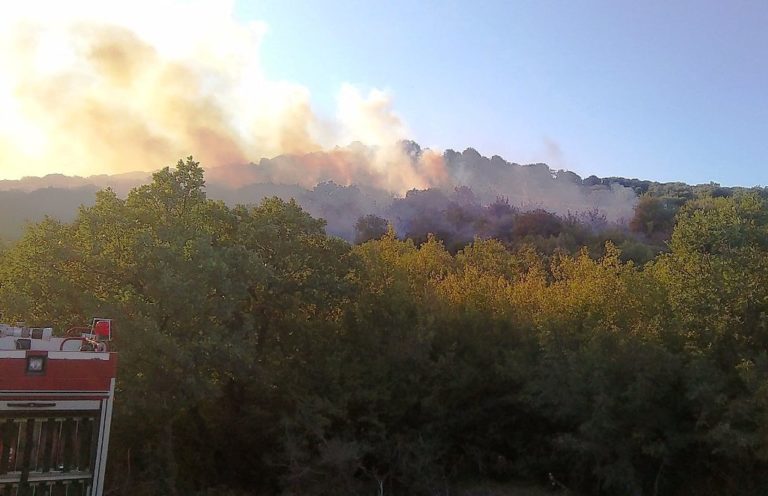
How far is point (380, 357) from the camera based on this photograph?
19.1 meters

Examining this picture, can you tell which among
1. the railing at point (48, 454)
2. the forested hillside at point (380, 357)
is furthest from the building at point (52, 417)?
the forested hillside at point (380, 357)

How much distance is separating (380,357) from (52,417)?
1147cm

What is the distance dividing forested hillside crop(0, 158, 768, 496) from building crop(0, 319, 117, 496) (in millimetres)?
5014

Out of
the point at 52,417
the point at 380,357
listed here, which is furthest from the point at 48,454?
the point at 380,357

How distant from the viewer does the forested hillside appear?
15094 millimetres

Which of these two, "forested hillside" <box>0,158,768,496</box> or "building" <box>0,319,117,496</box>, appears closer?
"building" <box>0,319,117,496</box>

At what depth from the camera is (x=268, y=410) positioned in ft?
59.1

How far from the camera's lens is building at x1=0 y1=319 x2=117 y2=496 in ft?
26.7

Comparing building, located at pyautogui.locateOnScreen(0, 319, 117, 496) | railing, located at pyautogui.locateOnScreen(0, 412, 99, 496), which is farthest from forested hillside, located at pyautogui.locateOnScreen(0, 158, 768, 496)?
railing, located at pyautogui.locateOnScreen(0, 412, 99, 496)

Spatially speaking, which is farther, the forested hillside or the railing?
the forested hillside

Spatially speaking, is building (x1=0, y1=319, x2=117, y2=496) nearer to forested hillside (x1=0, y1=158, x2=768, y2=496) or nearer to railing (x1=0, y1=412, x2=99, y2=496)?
railing (x1=0, y1=412, x2=99, y2=496)

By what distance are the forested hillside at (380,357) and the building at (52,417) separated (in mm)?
5014

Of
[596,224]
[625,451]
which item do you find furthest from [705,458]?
[596,224]

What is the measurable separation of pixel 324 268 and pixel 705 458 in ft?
37.2
